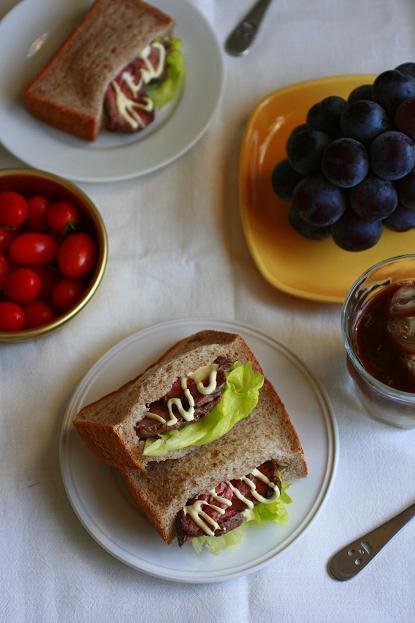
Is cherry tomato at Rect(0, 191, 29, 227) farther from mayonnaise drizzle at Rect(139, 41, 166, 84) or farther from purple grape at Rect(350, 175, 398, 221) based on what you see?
purple grape at Rect(350, 175, 398, 221)

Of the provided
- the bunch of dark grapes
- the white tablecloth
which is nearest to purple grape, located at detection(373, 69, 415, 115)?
the bunch of dark grapes

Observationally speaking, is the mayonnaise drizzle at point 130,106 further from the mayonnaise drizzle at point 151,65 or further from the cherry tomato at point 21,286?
the cherry tomato at point 21,286

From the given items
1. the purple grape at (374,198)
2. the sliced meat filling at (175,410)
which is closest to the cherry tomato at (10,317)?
the sliced meat filling at (175,410)

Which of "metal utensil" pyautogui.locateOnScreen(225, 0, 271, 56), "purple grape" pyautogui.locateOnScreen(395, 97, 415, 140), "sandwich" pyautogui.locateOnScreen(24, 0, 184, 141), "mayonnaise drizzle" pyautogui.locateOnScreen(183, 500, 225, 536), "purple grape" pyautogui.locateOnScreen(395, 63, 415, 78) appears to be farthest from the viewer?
"metal utensil" pyautogui.locateOnScreen(225, 0, 271, 56)

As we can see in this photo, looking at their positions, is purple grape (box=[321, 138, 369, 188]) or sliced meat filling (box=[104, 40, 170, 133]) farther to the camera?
sliced meat filling (box=[104, 40, 170, 133])

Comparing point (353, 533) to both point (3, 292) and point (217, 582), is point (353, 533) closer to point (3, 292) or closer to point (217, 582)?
point (217, 582)

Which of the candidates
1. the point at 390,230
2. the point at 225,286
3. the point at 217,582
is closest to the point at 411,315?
the point at 390,230

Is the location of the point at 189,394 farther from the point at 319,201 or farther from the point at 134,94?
the point at 134,94

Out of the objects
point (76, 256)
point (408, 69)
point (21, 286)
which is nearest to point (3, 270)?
point (21, 286)
